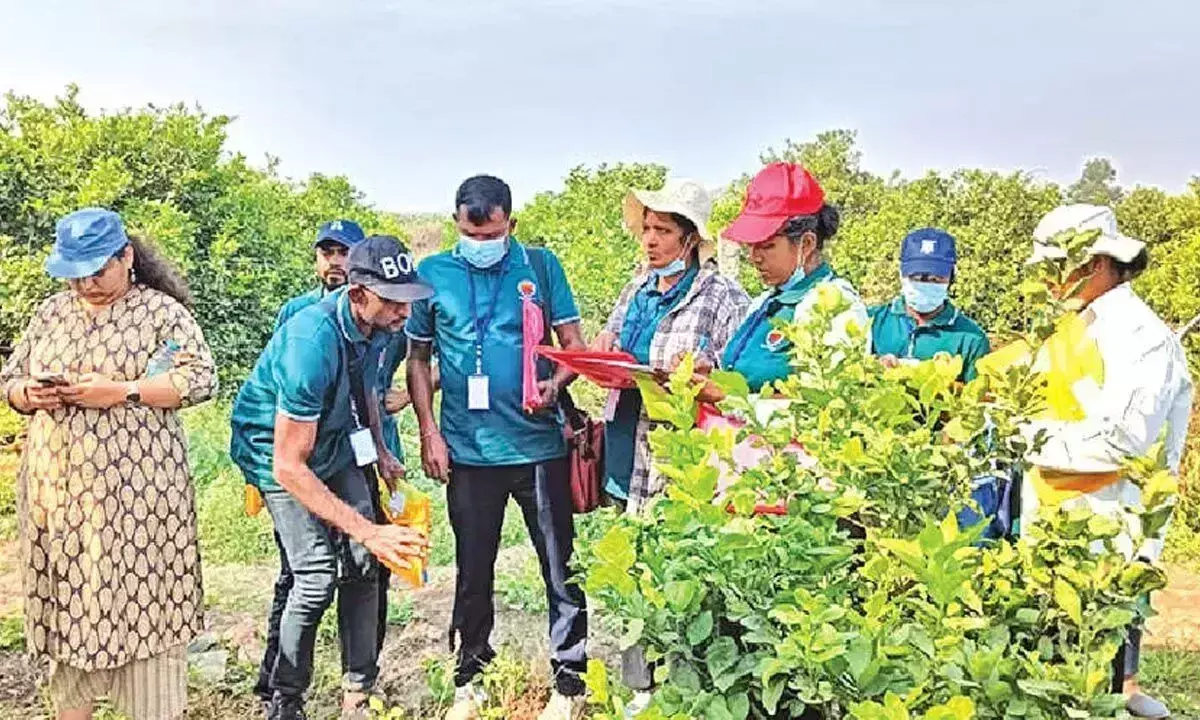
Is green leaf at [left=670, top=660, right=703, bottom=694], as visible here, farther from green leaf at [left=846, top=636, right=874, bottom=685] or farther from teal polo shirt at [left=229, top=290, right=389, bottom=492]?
teal polo shirt at [left=229, top=290, right=389, bottom=492]

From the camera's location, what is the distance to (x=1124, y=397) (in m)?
2.86

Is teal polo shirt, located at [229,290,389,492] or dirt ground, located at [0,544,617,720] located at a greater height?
teal polo shirt, located at [229,290,389,492]

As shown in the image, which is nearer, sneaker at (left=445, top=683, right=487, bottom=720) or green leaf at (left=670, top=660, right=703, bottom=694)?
green leaf at (left=670, top=660, right=703, bottom=694)

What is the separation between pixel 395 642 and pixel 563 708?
42.9 inches

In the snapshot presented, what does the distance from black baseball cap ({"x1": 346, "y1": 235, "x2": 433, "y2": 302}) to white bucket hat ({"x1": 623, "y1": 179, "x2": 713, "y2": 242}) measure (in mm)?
711

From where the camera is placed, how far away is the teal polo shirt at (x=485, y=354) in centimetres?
356

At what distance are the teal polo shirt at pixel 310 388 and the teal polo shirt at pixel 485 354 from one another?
0.73ft

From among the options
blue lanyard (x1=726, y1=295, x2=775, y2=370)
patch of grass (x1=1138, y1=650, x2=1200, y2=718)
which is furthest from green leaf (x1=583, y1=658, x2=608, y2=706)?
patch of grass (x1=1138, y1=650, x2=1200, y2=718)

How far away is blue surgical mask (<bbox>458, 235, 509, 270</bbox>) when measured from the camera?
358cm

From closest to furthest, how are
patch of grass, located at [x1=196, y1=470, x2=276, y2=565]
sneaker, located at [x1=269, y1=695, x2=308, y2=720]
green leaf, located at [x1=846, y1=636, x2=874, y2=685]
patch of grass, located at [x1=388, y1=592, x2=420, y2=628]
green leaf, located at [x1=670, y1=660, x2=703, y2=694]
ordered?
green leaf, located at [x1=846, y1=636, x2=874, y2=685] < green leaf, located at [x1=670, y1=660, x2=703, y2=694] < sneaker, located at [x1=269, y1=695, x2=308, y2=720] < patch of grass, located at [x1=388, y1=592, x2=420, y2=628] < patch of grass, located at [x1=196, y1=470, x2=276, y2=565]

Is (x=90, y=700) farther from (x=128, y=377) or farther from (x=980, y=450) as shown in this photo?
(x=980, y=450)

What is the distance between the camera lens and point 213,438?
316 inches

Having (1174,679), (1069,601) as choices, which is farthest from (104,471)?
(1174,679)

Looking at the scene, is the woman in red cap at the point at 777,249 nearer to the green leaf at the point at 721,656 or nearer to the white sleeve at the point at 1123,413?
the white sleeve at the point at 1123,413
